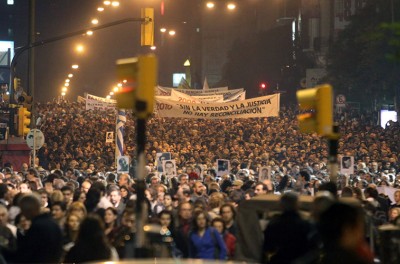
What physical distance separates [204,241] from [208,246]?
0.38ft

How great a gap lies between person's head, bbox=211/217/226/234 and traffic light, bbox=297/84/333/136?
2786mm

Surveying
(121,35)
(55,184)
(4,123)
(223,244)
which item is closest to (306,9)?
(121,35)

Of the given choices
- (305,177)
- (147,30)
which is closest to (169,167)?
(147,30)

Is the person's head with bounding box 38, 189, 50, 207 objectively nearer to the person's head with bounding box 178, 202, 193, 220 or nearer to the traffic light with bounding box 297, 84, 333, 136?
the person's head with bounding box 178, 202, 193, 220

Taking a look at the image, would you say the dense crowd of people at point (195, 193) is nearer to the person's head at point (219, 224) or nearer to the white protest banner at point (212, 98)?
the person's head at point (219, 224)

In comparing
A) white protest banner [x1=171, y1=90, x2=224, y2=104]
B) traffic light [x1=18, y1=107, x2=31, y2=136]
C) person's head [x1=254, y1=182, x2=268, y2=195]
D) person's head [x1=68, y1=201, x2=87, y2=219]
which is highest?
white protest banner [x1=171, y1=90, x2=224, y2=104]

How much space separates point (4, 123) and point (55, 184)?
81.9 feet

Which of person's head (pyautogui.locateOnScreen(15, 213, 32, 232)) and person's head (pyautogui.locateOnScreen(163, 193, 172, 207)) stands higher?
person's head (pyautogui.locateOnScreen(163, 193, 172, 207))

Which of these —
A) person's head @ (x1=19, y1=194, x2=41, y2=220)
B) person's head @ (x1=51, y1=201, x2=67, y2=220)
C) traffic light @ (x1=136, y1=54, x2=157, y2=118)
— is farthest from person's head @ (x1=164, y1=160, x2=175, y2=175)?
traffic light @ (x1=136, y1=54, x2=157, y2=118)

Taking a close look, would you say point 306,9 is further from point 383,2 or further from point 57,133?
point 57,133

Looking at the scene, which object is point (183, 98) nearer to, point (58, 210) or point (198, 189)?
point (198, 189)

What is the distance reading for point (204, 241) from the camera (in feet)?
46.0

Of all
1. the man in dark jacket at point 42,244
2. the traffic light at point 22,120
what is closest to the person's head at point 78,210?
the man in dark jacket at point 42,244

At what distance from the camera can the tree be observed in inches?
2544
